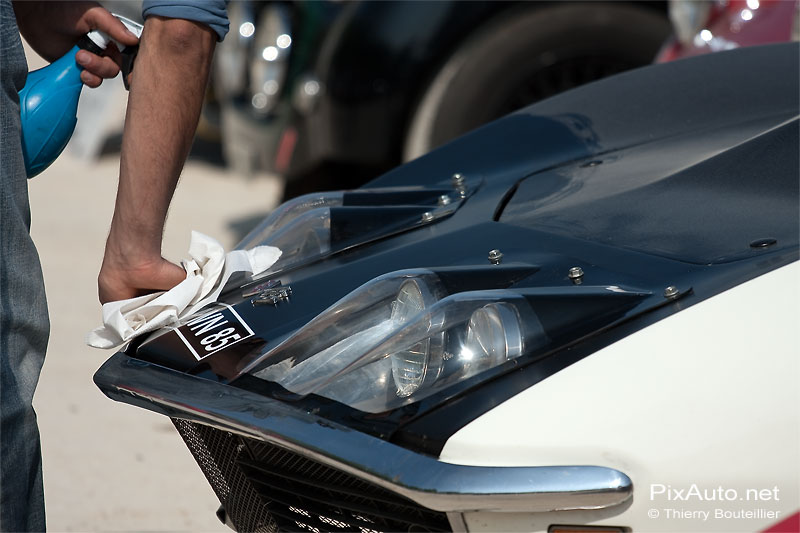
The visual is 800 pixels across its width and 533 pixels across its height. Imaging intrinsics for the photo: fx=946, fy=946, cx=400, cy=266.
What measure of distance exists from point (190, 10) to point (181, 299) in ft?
1.79

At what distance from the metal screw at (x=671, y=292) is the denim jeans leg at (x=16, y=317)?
112 cm

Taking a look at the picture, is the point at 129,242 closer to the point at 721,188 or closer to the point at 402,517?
the point at 402,517

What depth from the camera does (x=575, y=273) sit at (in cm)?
147

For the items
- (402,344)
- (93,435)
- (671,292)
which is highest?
(671,292)

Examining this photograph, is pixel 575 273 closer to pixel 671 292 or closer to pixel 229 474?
pixel 671 292

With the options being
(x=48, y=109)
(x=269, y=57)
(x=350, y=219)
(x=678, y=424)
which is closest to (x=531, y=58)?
(x=269, y=57)

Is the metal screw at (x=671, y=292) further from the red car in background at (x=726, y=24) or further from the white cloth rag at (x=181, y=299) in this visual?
the red car in background at (x=726, y=24)

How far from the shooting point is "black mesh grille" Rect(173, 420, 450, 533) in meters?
1.36

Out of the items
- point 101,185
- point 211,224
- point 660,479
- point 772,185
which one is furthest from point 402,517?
point 101,185

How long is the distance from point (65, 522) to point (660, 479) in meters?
1.93

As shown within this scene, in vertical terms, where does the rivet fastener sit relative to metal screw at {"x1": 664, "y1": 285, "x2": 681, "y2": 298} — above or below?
below

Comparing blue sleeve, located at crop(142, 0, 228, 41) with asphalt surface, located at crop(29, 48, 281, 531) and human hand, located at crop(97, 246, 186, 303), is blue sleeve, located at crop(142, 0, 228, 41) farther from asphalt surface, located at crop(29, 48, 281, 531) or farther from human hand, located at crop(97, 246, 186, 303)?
asphalt surface, located at crop(29, 48, 281, 531)

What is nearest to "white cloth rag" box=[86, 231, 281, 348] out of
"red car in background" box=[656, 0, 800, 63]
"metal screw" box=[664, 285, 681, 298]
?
"metal screw" box=[664, 285, 681, 298]

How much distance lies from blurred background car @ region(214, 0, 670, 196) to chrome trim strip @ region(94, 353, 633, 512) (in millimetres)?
2601
